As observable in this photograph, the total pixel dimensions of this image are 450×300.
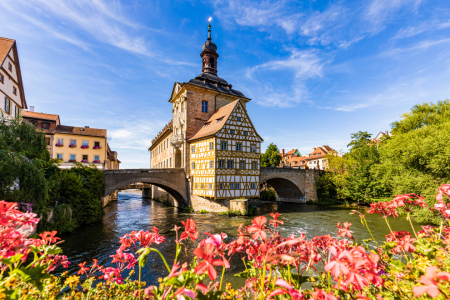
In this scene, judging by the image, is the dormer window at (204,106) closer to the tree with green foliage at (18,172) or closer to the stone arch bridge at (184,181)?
the stone arch bridge at (184,181)

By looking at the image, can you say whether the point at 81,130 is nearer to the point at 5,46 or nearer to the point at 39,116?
the point at 39,116

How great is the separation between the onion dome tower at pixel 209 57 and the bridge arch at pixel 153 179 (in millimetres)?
13941

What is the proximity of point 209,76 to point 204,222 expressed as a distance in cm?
1768

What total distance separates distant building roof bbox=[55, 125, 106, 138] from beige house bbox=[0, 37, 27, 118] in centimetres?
1053

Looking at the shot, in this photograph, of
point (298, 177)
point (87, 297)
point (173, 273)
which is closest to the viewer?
point (173, 273)

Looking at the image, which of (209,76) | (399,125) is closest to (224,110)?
(209,76)

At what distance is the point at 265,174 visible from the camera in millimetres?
26031

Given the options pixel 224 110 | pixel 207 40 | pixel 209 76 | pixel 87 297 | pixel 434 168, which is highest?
pixel 207 40

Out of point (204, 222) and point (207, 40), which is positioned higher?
point (207, 40)

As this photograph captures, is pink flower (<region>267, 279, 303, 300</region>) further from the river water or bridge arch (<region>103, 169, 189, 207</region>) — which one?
bridge arch (<region>103, 169, 189, 207</region>)

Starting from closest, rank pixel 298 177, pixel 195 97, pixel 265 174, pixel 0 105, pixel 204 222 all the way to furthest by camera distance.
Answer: pixel 0 105 < pixel 204 222 < pixel 195 97 < pixel 265 174 < pixel 298 177

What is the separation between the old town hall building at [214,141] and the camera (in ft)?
64.3

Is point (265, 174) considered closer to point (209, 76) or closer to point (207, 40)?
point (209, 76)

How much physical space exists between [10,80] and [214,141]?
54.9 feet
